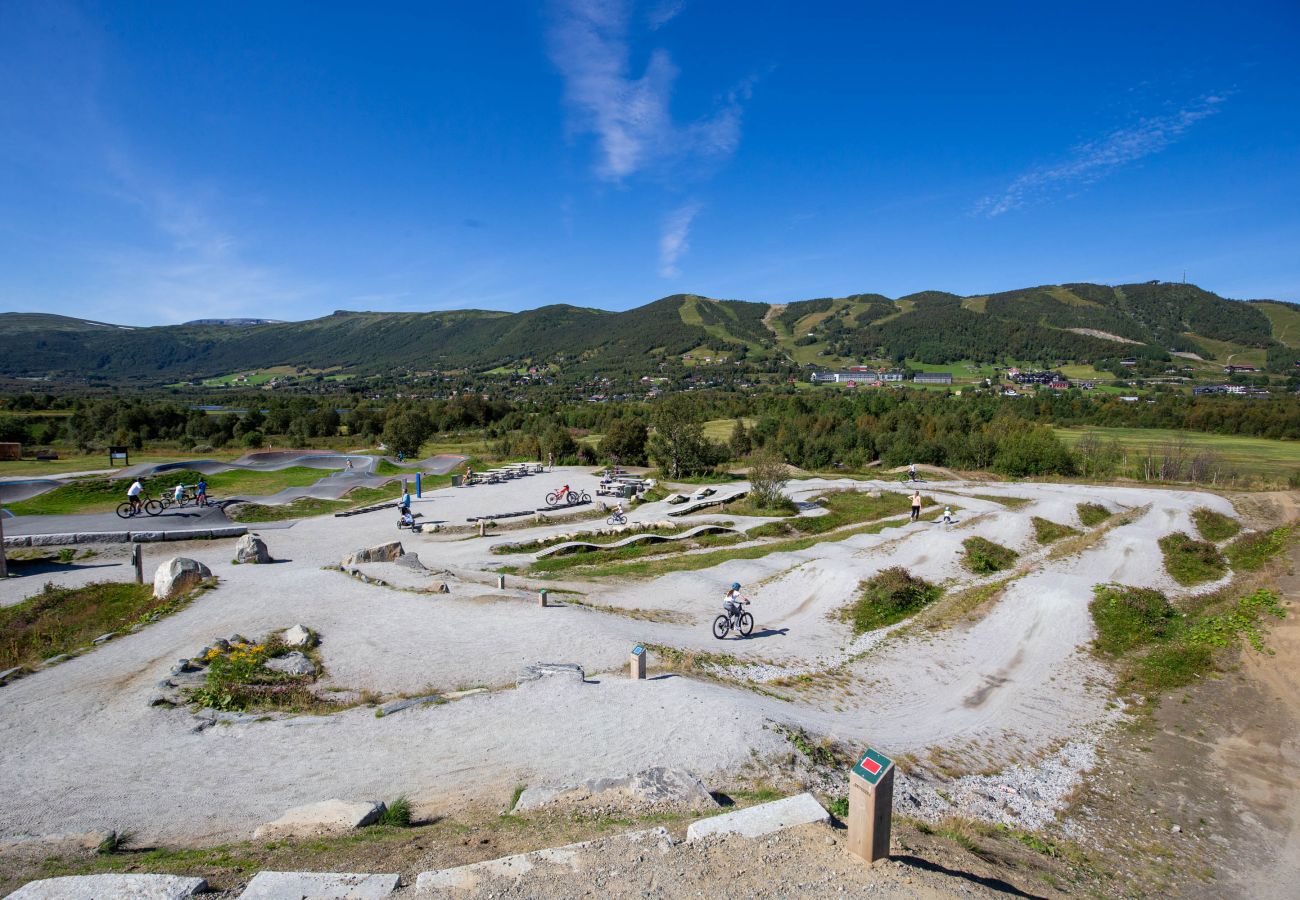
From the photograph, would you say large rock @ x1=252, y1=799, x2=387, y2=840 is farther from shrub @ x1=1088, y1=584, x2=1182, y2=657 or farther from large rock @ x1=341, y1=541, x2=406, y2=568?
shrub @ x1=1088, y1=584, x2=1182, y2=657

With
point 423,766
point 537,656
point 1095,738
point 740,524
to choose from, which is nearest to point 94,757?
point 423,766

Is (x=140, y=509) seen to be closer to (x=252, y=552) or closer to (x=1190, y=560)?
(x=252, y=552)

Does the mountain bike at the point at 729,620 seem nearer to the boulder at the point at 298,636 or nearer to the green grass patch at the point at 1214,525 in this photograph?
the boulder at the point at 298,636

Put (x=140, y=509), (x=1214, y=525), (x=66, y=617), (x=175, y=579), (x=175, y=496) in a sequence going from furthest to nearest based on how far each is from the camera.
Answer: (x=1214, y=525)
(x=175, y=496)
(x=140, y=509)
(x=175, y=579)
(x=66, y=617)

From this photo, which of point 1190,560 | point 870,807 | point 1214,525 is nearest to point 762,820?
point 870,807

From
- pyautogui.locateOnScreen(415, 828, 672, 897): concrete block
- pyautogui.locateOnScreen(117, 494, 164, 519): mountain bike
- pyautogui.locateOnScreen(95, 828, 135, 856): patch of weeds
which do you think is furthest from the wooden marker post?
pyautogui.locateOnScreen(117, 494, 164, 519): mountain bike

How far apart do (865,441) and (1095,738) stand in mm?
61785

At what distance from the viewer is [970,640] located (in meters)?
16.9

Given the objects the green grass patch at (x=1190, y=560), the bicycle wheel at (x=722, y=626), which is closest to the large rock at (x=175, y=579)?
the bicycle wheel at (x=722, y=626)

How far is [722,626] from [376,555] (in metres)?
13.7

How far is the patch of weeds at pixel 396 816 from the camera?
713 cm

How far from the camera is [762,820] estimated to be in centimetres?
648

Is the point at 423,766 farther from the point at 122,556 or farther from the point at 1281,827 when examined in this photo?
the point at 122,556

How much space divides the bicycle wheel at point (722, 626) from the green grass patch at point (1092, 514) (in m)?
27.6
